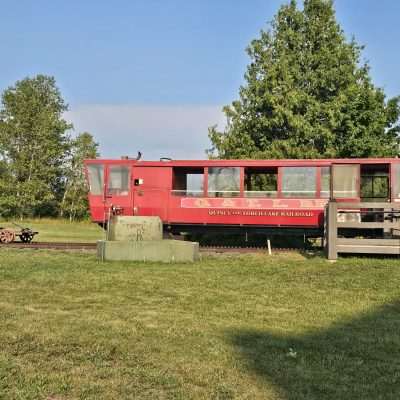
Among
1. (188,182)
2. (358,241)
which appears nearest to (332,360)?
(358,241)

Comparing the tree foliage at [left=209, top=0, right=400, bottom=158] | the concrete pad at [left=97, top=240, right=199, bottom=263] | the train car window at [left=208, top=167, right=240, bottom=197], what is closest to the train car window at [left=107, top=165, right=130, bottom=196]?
the train car window at [left=208, top=167, right=240, bottom=197]

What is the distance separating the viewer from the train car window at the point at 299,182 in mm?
16359

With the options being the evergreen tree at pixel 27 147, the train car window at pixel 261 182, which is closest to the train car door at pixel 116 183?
the train car window at pixel 261 182

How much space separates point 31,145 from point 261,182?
35.3 m

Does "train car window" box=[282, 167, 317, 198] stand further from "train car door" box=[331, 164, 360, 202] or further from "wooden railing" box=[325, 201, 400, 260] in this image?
"wooden railing" box=[325, 201, 400, 260]

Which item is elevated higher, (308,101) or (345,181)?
(308,101)

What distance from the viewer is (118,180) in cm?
1767

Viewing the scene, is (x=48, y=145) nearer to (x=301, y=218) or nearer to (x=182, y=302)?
(x=301, y=218)

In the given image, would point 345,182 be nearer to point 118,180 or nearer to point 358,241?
point 358,241

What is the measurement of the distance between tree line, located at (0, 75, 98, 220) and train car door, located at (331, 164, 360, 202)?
35.5 m

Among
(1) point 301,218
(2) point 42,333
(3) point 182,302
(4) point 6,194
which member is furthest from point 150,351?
(4) point 6,194

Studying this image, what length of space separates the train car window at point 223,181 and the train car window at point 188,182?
15.3 inches

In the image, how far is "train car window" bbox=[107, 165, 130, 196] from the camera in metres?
17.6

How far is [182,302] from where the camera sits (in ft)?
25.1
